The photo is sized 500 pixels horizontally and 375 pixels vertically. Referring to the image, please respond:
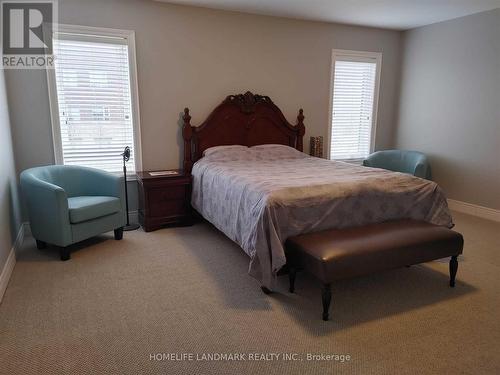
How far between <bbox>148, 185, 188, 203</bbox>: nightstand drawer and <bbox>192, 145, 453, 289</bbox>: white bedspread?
0.42 m

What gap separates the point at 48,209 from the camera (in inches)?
122

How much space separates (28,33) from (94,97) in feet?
2.79

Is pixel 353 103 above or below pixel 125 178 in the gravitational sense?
above

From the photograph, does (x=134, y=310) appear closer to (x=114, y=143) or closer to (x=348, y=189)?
(x=348, y=189)

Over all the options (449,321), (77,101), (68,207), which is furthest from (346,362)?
(77,101)

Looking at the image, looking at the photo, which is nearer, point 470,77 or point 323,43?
point 470,77

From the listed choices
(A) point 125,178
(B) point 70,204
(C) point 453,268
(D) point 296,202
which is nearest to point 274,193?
(D) point 296,202

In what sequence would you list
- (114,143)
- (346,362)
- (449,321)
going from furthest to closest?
(114,143), (449,321), (346,362)

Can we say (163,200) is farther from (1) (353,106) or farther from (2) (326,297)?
(1) (353,106)

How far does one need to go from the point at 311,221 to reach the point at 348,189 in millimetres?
426

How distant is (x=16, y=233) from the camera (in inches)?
130

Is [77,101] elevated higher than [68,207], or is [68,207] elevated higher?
[77,101]

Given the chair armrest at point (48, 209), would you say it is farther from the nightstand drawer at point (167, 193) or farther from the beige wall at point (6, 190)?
the nightstand drawer at point (167, 193)

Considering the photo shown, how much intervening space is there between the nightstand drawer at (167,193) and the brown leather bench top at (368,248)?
1939 mm
